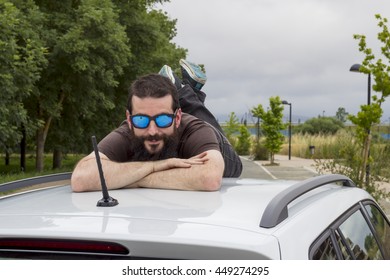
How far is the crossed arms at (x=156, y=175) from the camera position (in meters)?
3.10

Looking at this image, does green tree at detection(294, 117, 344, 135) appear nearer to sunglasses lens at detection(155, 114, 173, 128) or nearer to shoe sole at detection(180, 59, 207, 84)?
shoe sole at detection(180, 59, 207, 84)

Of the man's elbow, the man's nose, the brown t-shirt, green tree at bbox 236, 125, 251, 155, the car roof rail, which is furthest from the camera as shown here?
green tree at bbox 236, 125, 251, 155

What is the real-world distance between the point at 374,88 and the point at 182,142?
11538 mm

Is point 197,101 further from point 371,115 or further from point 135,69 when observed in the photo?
point 135,69

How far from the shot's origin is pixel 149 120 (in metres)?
3.58

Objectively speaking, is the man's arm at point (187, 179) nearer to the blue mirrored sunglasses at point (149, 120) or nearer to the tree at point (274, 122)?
the blue mirrored sunglasses at point (149, 120)

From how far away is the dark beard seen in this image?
3.65 metres

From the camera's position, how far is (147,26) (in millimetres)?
30484

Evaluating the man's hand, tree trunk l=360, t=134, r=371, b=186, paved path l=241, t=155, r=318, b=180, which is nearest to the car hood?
the man's hand

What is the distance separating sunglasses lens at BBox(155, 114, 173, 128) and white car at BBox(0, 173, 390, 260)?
747mm

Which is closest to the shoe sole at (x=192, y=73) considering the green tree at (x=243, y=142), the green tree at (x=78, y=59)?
the green tree at (x=78, y=59)

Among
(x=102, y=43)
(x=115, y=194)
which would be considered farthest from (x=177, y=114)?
(x=102, y=43)

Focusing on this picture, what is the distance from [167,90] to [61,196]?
1089 millimetres

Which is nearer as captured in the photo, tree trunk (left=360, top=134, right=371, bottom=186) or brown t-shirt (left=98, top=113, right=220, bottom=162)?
brown t-shirt (left=98, top=113, right=220, bottom=162)
